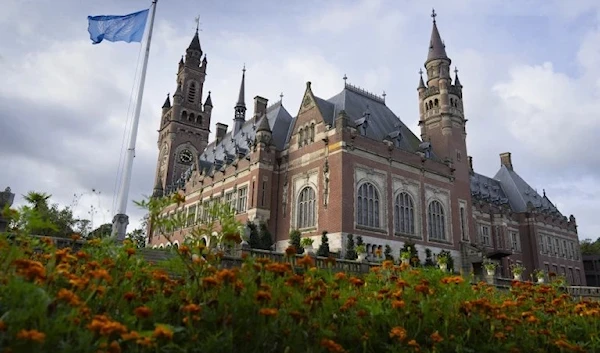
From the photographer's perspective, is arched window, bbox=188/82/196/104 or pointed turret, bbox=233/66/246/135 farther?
arched window, bbox=188/82/196/104

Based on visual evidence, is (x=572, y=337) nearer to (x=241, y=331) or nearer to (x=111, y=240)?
(x=241, y=331)

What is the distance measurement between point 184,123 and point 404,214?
38763 millimetres

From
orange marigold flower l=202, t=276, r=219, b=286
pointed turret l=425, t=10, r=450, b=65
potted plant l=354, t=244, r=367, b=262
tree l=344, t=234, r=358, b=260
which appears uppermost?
pointed turret l=425, t=10, r=450, b=65

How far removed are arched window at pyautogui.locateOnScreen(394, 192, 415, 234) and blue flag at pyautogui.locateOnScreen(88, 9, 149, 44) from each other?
2362 centimetres

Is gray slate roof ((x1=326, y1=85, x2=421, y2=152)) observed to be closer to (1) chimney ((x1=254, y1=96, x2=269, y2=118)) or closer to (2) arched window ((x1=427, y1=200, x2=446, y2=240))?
(2) arched window ((x1=427, y1=200, x2=446, y2=240))

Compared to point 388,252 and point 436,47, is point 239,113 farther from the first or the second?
point 388,252

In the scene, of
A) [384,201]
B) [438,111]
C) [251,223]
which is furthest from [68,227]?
[438,111]

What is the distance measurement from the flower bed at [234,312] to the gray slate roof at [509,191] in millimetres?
55836

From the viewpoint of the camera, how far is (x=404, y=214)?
36062 millimetres

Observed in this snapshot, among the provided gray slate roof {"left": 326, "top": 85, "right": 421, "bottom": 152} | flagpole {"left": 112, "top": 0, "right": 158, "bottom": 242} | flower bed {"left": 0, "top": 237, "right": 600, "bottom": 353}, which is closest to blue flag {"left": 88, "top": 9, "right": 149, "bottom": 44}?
flagpole {"left": 112, "top": 0, "right": 158, "bottom": 242}

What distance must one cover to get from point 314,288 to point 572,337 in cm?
393

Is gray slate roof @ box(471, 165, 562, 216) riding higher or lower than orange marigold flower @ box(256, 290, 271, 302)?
higher

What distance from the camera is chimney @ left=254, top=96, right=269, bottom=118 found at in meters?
50.8

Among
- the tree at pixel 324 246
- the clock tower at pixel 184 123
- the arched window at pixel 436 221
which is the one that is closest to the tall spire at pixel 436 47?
the arched window at pixel 436 221
